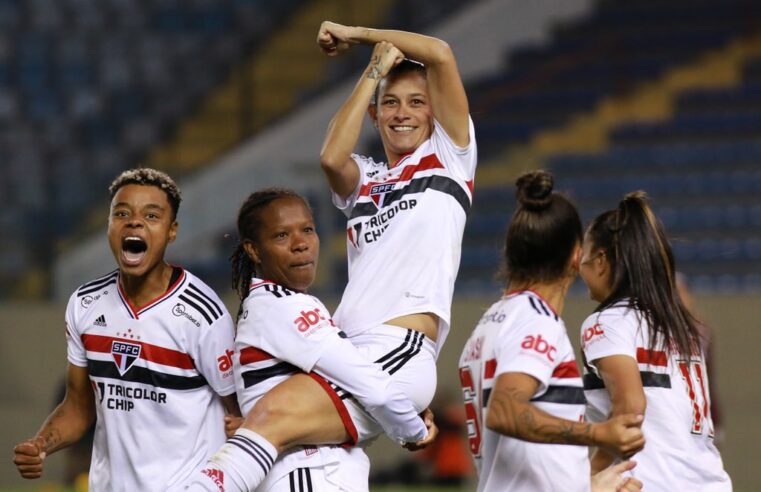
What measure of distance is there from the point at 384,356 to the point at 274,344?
363 millimetres

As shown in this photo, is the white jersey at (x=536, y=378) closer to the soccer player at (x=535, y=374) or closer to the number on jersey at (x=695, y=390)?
the soccer player at (x=535, y=374)

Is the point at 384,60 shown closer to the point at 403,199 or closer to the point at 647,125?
the point at 403,199

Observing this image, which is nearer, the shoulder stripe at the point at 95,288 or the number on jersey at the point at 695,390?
the number on jersey at the point at 695,390

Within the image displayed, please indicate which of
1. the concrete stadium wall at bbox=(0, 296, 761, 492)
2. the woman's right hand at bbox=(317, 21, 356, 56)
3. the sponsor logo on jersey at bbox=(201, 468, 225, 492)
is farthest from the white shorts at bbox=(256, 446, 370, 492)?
the concrete stadium wall at bbox=(0, 296, 761, 492)

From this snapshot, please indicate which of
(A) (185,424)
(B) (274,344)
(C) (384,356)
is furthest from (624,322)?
(A) (185,424)

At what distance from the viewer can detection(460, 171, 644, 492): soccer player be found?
3496 mm

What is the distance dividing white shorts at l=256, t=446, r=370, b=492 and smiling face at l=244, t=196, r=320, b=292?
1.92 ft

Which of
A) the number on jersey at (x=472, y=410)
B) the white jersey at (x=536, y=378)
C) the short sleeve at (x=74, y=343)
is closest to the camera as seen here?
the white jersey at (x=536, y=378)

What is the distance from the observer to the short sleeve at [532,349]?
3541 mm

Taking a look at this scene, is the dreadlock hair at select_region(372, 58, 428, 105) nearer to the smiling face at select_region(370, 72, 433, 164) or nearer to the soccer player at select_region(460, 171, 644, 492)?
the smiling face at select_region(370, 72, 433, 164)

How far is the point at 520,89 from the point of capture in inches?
566

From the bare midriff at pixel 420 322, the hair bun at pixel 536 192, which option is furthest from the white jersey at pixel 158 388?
the hair bun at pixel 536 192

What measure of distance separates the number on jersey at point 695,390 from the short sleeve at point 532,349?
693mm

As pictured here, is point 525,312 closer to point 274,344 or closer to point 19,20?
point 274,344
